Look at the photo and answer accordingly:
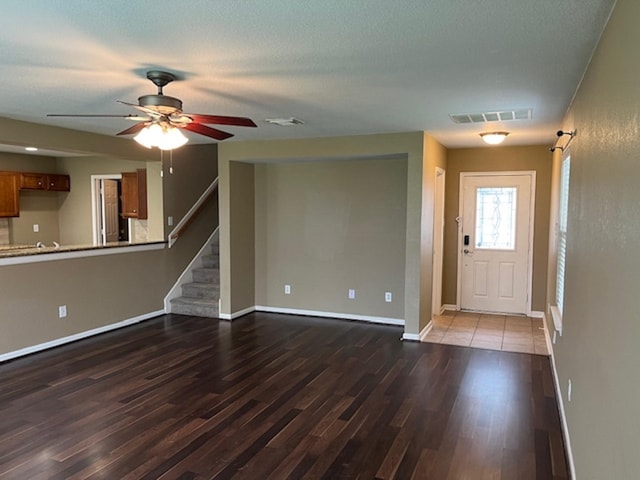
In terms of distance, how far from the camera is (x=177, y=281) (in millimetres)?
6684

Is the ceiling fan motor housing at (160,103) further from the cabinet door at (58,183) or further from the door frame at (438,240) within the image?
the cabinet door at (58,183)

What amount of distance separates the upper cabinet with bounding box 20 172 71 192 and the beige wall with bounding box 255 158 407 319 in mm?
3837

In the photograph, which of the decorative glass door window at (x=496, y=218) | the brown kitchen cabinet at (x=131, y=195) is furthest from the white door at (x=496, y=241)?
the brown kitchen cabinet at (x=131, y=195)

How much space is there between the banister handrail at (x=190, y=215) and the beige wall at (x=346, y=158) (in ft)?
2.94

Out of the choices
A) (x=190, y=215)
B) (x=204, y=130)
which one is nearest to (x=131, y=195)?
(x=190, y=215)

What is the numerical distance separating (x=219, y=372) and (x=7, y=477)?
1852mm

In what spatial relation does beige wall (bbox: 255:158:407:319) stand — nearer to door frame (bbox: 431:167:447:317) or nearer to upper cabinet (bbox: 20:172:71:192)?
door frame (bbox: 431:167:447:317)

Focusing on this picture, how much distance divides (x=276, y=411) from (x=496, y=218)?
4476 millimetres

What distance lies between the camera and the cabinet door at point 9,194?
725 cm

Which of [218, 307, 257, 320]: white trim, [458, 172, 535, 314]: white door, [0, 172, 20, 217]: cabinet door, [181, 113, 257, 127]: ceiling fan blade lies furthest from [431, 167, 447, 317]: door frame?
[0, 172, 20, 217]: cabinet door

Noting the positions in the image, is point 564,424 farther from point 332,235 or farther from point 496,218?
point 496,218

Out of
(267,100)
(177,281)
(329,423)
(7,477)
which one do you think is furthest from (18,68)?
(177,281)

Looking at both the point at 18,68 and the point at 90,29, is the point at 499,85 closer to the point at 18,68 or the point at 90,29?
the point at 90,29

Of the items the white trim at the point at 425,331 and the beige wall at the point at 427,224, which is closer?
the beige wall at the point at 427,224
